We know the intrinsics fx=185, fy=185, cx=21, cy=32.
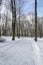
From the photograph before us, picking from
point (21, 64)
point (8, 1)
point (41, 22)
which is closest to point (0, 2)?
point (8, 1)

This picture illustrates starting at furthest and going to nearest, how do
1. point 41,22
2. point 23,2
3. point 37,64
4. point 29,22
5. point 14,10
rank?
point 41,22 < point 29,22 < point 23,2 < point 14,10 < point 37,64

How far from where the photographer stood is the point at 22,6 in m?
→ 36.7

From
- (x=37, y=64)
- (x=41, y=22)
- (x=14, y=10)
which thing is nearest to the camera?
(x=37, y=64)

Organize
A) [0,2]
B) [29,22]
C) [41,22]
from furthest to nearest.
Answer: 1. [41,22]
2. [29,22]
3. [0,2]

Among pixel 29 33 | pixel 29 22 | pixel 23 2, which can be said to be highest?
pixel 23 2

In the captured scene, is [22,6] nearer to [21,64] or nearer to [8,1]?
[8,1]

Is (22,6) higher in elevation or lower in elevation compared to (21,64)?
higher

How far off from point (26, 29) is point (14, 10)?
176 ft

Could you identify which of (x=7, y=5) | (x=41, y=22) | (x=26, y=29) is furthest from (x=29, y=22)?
(x=7, y=5)

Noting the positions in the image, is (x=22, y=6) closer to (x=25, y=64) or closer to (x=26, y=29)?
(x=25, y=64)

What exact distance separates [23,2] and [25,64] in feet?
92.9

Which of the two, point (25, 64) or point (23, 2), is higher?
point (23, 2)

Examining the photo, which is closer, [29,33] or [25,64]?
[25,64]

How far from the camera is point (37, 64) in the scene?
24.4 feet
